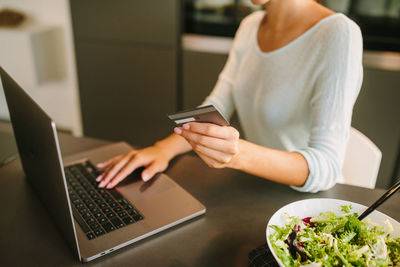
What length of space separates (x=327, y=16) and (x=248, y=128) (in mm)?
442

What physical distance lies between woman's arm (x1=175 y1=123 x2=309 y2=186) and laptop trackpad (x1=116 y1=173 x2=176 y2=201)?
A: 5.8 inches

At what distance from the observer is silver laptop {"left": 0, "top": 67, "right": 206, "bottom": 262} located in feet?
1.88

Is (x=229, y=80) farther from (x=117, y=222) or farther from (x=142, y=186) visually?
(x=117, y=222)

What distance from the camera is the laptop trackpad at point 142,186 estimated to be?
78 cm

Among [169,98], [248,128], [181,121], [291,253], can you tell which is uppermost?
[181,121]

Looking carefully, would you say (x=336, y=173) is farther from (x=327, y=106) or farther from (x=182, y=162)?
(x=182, y=162)

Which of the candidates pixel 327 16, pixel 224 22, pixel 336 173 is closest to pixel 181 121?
pixel 336 173

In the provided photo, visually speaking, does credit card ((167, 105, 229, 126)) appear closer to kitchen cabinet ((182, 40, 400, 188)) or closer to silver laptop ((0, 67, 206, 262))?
silver laptop ((0, 67, 206, 262))

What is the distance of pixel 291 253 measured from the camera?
0.54 metres

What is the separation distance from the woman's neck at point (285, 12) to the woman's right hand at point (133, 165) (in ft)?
1.69

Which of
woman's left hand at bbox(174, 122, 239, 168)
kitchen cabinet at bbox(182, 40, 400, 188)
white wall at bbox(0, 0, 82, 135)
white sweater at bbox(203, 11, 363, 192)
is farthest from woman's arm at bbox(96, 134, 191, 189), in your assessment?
white wall at bbox(0, 0, 82, 135)

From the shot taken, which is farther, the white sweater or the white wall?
the white wall

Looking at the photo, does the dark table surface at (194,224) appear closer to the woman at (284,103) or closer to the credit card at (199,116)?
the woman at (284,103)

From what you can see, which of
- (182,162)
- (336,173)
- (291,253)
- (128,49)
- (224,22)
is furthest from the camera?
(128,49)
